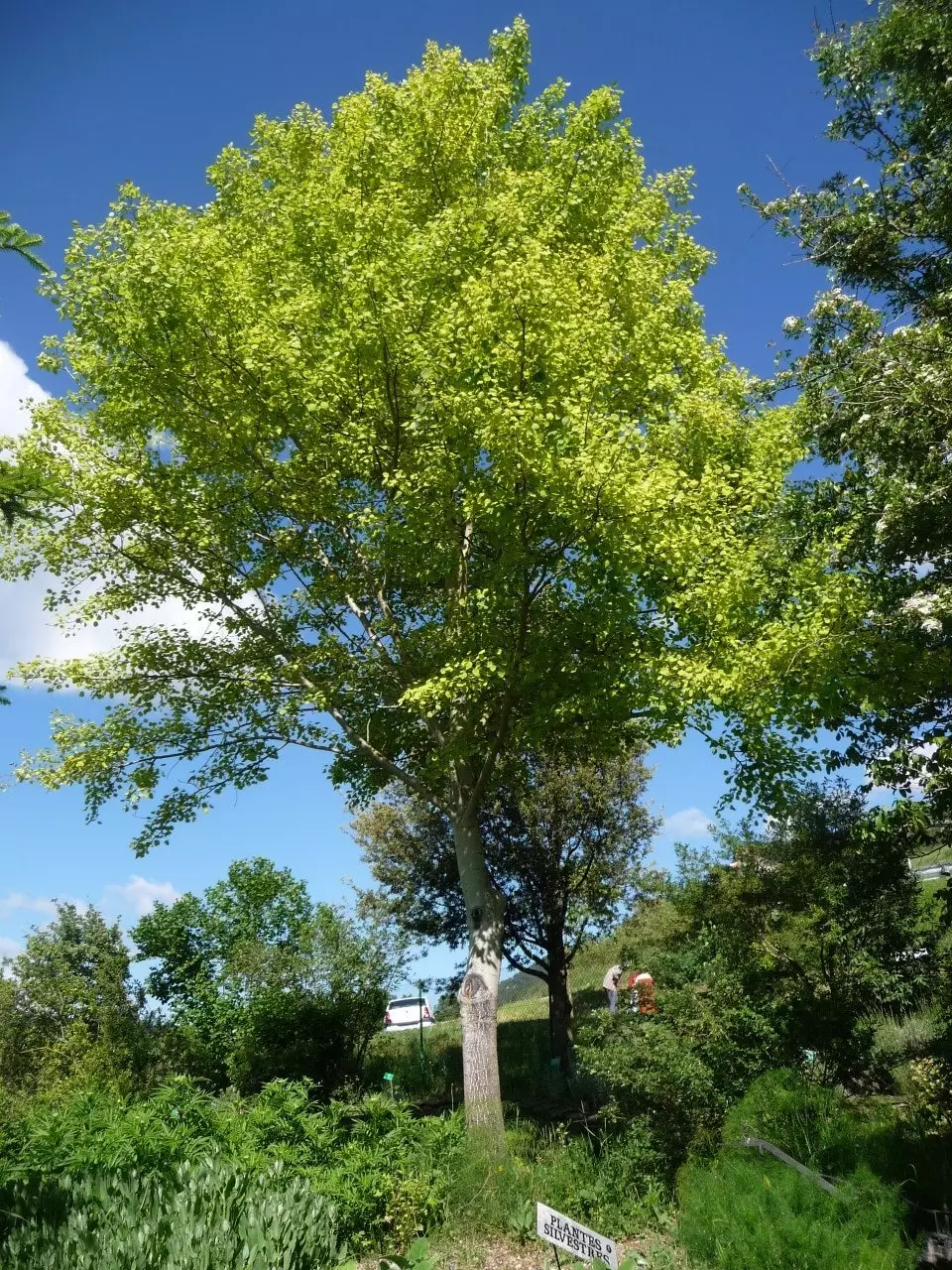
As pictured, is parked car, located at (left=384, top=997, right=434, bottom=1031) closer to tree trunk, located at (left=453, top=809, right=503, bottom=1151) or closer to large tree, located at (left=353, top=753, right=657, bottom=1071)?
large tree, located at (left=353, top=753, right=657, bottom=1071)

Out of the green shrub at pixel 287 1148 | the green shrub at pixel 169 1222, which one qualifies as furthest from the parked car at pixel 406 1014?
the green shrub at pixel 169 1222

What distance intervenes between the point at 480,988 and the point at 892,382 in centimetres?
751

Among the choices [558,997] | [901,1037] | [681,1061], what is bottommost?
[901,1037]

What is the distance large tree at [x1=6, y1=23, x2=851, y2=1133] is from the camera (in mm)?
8570

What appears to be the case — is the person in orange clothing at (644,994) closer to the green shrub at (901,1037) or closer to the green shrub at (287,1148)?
the green shrub at (287,1148)

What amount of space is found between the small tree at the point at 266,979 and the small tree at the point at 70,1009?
1077 mm

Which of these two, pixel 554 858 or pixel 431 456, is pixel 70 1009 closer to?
pixel 554 858

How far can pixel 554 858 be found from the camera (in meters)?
16.9

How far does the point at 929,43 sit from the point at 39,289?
1025 centimetres

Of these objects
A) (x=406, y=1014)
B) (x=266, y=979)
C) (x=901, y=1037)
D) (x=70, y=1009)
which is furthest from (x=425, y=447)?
(x=406, y=1014)

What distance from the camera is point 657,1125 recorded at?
25.1ft

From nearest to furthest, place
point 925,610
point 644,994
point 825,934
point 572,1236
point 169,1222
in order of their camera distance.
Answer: point 572,1236 < point 169,1222 < point 925,610 < point 644,994 < point 825,934

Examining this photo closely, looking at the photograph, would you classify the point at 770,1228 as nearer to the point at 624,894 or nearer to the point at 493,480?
the point at 493,480

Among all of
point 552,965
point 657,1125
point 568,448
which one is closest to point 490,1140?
point 657,1125
